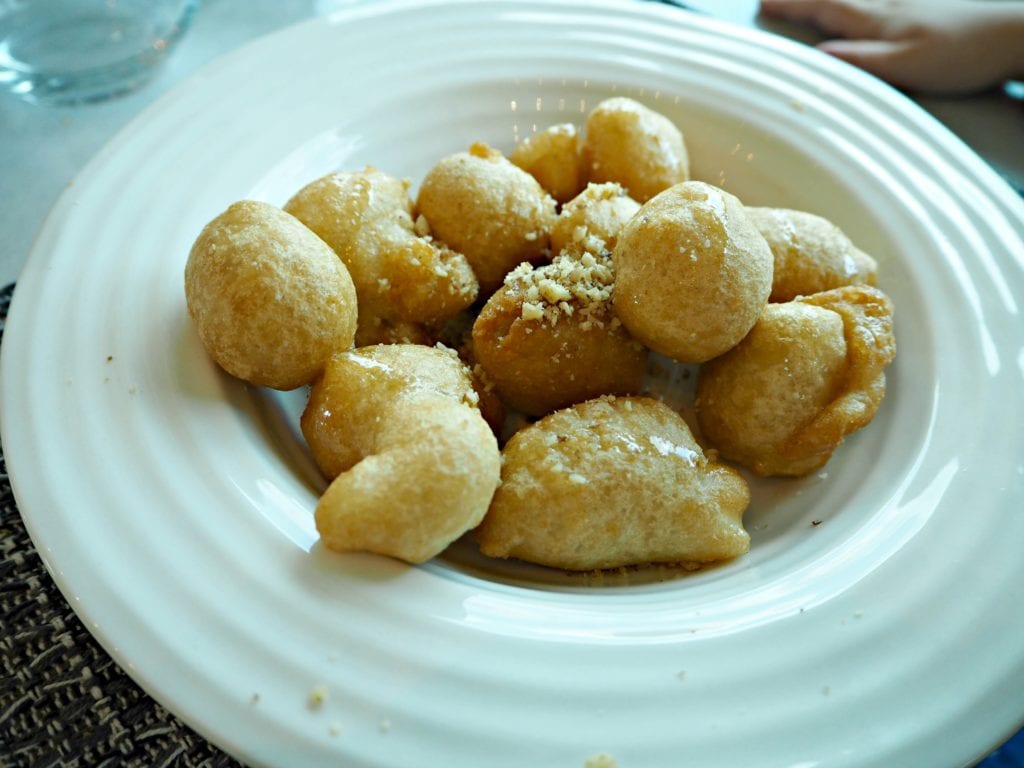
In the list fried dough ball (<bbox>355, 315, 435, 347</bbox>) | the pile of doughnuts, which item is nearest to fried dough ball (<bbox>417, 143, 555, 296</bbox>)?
the pile of doughnuts

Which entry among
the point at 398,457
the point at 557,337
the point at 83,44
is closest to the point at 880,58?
the point at 557,337

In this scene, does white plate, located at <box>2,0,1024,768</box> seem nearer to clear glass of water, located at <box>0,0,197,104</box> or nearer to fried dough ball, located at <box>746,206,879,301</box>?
fried dough ball, located at <box>746,206,879,301</box>

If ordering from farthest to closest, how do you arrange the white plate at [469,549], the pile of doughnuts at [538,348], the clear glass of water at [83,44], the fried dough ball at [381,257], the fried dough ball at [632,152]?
1. the clear glass of water at [83,44]
2. the fried dough ball at [632,152]
3. the fried dough ball at [381,257]
4. the pile of doughnuts at [538,348]
5. the white plate at [469,549]

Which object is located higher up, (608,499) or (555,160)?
(555,160)

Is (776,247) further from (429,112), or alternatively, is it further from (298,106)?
(298,106)

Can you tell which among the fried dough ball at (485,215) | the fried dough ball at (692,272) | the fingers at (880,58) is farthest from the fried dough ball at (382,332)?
the fingers at (880,58)

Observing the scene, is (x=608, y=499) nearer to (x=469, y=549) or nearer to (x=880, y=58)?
(x=469, y=549)

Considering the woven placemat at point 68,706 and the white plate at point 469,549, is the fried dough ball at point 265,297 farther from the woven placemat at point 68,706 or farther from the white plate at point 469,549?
the woven placemat at point 68,706
